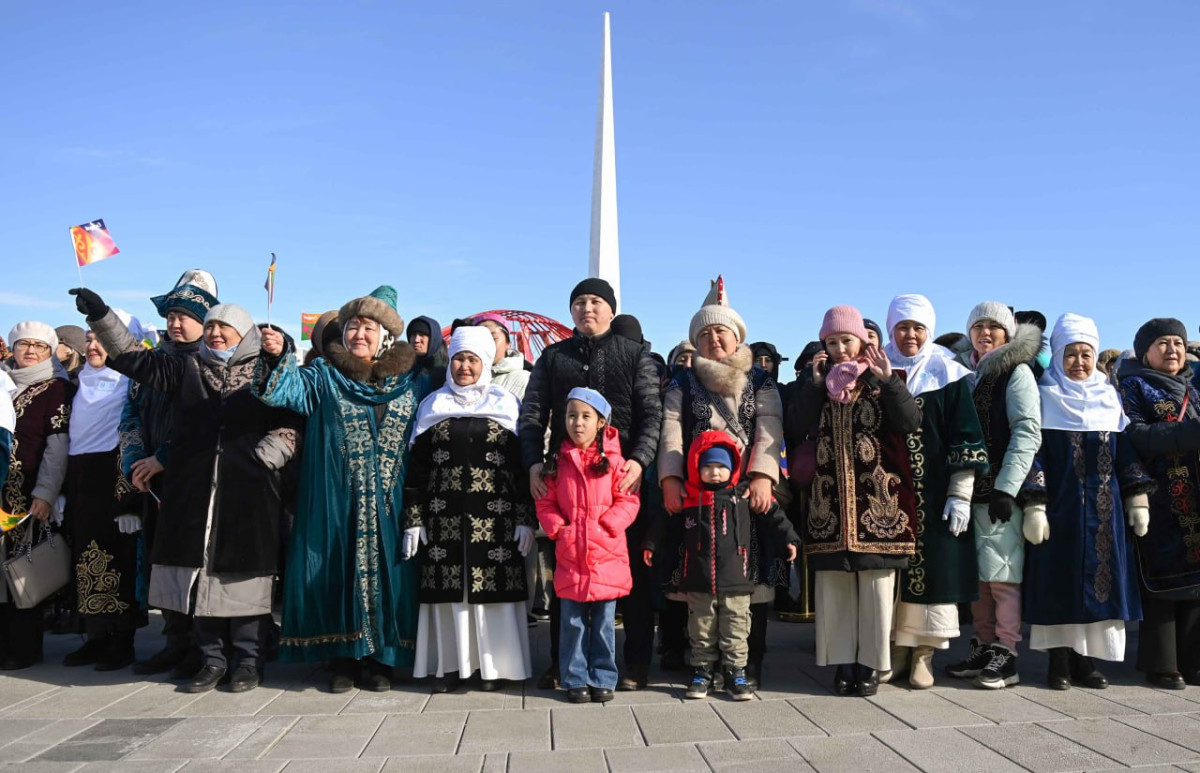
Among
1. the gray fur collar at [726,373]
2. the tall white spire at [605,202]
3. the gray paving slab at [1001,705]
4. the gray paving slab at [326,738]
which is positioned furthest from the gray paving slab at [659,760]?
the tall white spire at [605,202]

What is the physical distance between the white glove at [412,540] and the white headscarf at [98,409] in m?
1.90

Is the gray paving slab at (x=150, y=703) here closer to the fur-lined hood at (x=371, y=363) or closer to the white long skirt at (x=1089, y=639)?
the fur-lined hood at (x=371, y=363)

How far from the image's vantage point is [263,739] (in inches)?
144

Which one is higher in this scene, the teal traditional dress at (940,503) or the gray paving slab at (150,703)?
the teal traditional dress at (940,503)

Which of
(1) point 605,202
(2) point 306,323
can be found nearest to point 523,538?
(2) point 306,323

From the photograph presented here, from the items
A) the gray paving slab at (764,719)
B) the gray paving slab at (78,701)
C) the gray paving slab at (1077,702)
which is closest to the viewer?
the gray paving slab at (764,719)

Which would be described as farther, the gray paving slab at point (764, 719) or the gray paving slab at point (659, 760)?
the gray paving slab at point (764, 719)

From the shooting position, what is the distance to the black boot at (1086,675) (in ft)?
14.8

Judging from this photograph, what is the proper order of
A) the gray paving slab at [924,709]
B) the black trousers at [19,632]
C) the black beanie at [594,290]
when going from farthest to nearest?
the black trousers at [19,632] → the black beanie at [594,290] → the gray paving slab at [924,709]

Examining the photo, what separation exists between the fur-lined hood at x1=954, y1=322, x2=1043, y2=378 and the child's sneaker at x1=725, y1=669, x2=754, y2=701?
1989mm

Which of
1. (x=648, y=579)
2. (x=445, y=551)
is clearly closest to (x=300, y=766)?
(x=445, y=551)

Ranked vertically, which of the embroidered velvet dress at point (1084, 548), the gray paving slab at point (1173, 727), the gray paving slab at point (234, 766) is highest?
the embroidered velvet dress at point (1084, 548)

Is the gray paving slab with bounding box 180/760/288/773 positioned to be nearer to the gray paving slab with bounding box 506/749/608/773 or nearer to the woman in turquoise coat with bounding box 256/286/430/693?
the gray paving slab with bounding box 506/749/608/773

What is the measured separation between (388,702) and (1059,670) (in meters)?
3.22
